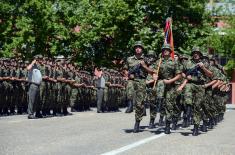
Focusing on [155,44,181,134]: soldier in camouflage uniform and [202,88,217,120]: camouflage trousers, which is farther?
[202,88,217,120]: camouflage trousers

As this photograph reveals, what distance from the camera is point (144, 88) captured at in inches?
545

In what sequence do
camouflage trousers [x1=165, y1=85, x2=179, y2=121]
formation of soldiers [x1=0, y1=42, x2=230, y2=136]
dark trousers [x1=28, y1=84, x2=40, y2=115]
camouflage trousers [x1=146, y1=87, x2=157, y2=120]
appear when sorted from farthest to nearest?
dark trousers [x1=28, y1=84, x2=40, y2=115] < camouflage trousers [x1=146, y1=87, x2=157, y2=120] < formation of soldiers [x1=0, y1=42, x2=230, y2=136] < camouflage trousers [x1=165, y1=85, x2=179, y2=121]

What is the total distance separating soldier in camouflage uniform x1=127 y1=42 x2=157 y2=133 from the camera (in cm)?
1369

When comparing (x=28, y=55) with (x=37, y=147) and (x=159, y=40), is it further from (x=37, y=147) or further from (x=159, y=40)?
(x=37, y=147)

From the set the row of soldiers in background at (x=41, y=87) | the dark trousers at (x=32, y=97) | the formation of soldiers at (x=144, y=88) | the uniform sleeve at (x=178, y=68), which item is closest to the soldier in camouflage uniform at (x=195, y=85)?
the formation of soldiers at (x=144, y=88)

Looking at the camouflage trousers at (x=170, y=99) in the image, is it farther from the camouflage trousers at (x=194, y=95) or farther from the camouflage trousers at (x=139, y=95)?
the camouflage trousers at (x=139, y=95)

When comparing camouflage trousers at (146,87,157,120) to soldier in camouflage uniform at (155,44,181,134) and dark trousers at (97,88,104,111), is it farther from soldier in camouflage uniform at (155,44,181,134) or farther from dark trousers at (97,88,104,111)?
dark trousers at (97,88,104,111)

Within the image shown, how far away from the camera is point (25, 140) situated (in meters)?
11.5

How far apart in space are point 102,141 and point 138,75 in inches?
105

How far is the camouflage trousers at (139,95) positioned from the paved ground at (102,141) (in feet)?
1.54

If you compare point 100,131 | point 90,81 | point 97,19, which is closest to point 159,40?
point 97,19

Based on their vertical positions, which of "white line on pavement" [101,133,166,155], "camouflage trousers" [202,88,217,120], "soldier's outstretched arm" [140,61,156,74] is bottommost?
"white line on pavement" [101,133,166,155]

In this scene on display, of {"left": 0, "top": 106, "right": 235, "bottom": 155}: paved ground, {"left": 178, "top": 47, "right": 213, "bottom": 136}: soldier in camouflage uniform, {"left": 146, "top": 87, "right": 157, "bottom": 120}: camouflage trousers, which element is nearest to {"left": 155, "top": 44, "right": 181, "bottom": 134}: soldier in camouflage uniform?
{"left": 178, "top": 47, "right": 213, "bottom": 136}: soldier in camouflage uniform

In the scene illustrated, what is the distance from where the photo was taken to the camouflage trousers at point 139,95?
44.9 ft
